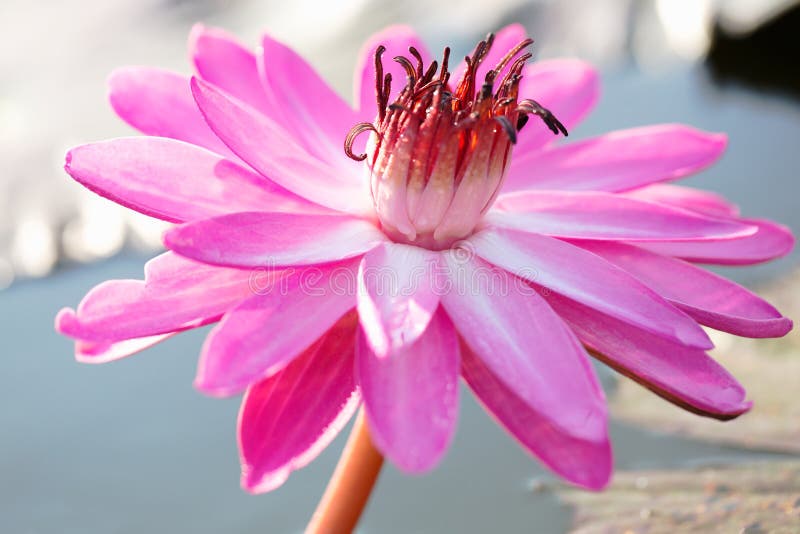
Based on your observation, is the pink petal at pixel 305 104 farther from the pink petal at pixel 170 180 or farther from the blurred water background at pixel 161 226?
the blurred water background at pixel 161 226

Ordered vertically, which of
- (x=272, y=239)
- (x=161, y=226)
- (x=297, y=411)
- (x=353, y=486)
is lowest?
(x=161, y=226)

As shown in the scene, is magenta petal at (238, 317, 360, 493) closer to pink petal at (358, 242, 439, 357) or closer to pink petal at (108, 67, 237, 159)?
pink petal at (358, 242, 439, 357)

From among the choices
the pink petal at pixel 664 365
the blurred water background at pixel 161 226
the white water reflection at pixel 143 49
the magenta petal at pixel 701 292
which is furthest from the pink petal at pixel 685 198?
the white water reflection at pixel 143 49

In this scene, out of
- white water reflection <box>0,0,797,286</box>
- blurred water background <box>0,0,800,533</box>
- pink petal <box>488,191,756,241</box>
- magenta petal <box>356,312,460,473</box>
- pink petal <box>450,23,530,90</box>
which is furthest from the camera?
white water reflection <box>0,0,797,286</box>

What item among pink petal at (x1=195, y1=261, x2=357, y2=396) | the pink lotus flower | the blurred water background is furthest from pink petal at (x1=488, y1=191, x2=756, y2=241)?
the blurred water background

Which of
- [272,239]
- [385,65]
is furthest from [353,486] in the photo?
[385,65]

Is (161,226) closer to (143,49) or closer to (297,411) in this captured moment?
(143,49)

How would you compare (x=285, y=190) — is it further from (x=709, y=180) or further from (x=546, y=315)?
(x=709, y=180)
